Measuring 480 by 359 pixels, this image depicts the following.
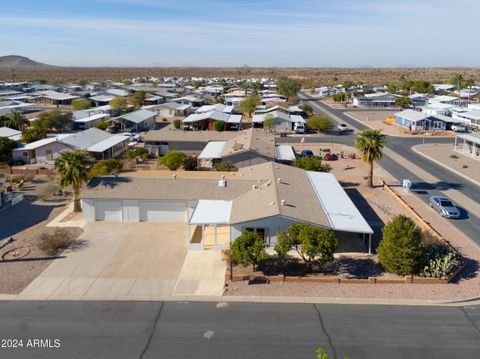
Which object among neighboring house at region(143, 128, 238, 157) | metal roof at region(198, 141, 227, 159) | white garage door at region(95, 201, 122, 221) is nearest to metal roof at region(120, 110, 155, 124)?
neighboring house at region(143, 128, 238, 157)

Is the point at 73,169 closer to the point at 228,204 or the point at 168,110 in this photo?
the point at 228,204

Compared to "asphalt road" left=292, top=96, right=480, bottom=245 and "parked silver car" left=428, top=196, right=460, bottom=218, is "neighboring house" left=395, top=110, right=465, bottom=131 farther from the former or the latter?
"parked silver car" left=428, top=196, right=460, bottom=218

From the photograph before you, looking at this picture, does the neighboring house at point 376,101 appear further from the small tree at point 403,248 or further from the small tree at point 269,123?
the small tree at point 403,248

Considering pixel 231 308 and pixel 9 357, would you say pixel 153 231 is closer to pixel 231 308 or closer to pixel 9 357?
pixel 231 308

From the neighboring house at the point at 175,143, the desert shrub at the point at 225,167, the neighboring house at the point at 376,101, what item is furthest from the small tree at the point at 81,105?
the neighboring house at the point at 376,101

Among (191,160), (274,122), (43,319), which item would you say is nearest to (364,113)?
(274,122)
